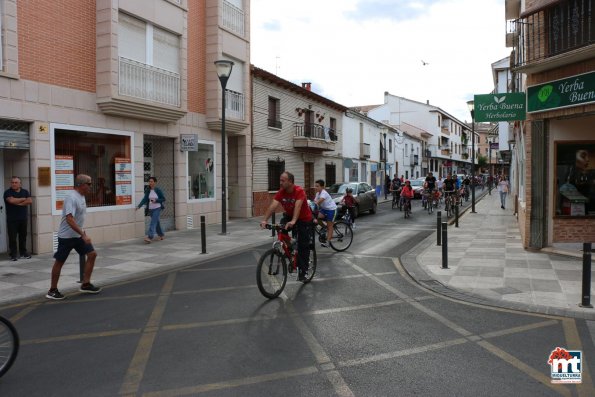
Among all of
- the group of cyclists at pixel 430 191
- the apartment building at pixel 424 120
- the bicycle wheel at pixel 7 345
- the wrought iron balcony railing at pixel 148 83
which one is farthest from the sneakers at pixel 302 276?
the apartment building at pixel 424 120

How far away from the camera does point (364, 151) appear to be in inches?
1337

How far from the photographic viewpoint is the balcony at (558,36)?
9016 mm

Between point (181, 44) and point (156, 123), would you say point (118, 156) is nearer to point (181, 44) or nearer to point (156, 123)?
point (156, 123)

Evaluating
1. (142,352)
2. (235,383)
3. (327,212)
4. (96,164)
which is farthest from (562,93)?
(96,164)

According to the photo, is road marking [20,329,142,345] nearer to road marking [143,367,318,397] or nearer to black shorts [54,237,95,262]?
road marking [143,367,318,397]

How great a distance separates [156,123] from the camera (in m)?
14.1

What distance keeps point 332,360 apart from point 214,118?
512 inches

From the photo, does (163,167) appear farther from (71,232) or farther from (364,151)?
(364,151)

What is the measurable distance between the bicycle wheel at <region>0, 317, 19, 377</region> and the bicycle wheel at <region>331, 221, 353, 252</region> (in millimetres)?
7613

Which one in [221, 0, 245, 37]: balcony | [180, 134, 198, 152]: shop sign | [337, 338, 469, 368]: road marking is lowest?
[337, 338, 469, 368]: road marking

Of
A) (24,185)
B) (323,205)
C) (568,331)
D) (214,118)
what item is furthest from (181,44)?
(568,331)

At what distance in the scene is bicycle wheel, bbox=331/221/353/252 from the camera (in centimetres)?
1095

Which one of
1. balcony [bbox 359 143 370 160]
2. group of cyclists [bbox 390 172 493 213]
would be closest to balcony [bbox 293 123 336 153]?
group of cyclists [bbox 390 172 493 213]

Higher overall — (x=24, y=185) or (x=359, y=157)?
(x=359, y=157)
